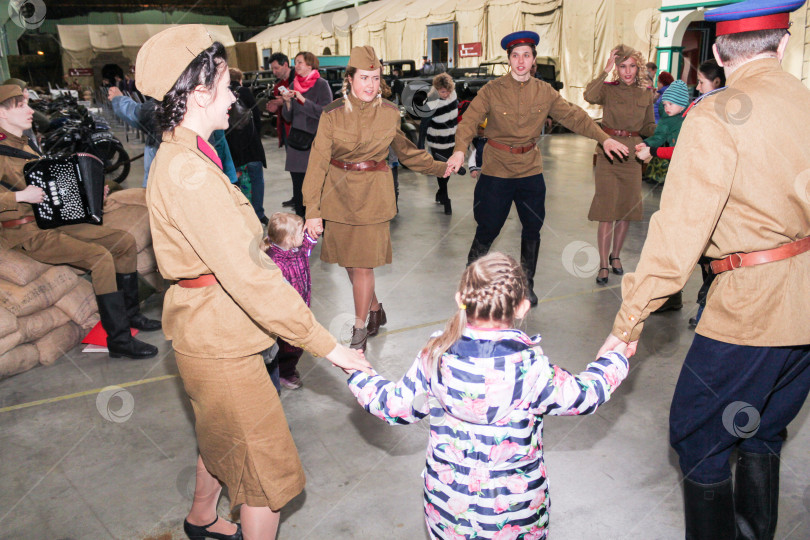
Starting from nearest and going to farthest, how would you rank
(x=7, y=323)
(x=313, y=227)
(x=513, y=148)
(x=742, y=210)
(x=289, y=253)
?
(x=742, y=210), (x=289, y=253), (x=313, y=227), (x=7, y=323), (x=513, y=148)

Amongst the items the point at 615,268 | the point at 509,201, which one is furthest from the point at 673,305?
the point at 509,201

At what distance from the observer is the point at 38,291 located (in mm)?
3820

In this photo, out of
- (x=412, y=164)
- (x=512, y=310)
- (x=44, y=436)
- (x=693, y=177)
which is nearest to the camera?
(x=512, y=310)

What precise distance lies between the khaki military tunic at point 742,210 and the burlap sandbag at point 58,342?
11.5 ft

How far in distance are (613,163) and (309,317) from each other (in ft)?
12.6

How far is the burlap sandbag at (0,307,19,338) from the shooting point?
3.55 m

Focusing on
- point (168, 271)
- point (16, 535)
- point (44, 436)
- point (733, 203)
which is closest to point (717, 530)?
point (733, 203)

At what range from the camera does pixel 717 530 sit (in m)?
1.92

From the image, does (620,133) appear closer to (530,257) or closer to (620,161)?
(620,161)

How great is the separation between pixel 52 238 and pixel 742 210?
377 cm

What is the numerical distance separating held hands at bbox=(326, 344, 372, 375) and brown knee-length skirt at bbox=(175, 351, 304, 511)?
0.27 meters

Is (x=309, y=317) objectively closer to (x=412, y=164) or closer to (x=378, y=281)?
(x=412, y=164)

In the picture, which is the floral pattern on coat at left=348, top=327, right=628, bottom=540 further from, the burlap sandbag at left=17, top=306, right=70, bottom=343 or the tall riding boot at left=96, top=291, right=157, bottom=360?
the burlap sandbag at left=17, top=306, right=70, bottom=343

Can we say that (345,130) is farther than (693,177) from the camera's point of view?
Yes
